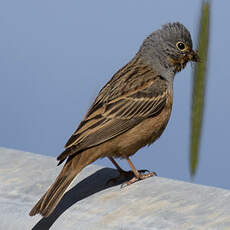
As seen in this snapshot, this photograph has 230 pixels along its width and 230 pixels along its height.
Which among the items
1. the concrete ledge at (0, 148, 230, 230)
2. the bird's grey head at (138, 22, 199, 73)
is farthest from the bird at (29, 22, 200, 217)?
the concrete ledge at (0, 148, 230, 230)

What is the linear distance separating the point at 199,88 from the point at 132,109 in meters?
2.02

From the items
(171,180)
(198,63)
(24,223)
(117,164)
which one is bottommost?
(117,164)

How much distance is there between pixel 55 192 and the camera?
349cm

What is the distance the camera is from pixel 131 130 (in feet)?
14.9

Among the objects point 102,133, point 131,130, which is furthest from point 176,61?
point 102,133

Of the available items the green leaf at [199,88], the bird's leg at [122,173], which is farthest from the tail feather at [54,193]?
the green leaf at [199,88]

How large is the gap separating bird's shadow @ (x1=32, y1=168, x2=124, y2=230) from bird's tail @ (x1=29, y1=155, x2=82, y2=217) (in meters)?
0.05

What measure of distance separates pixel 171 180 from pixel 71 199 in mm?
703

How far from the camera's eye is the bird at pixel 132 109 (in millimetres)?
4023

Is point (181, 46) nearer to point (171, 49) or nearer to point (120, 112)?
point (171, 49)

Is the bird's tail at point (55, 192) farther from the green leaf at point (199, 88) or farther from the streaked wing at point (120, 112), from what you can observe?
the green leaf at point (199, 88)

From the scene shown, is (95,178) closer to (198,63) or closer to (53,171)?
(53,171)

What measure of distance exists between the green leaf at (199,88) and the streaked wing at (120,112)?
136cm

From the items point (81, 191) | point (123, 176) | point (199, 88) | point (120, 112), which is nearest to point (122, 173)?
point (123, 176)
